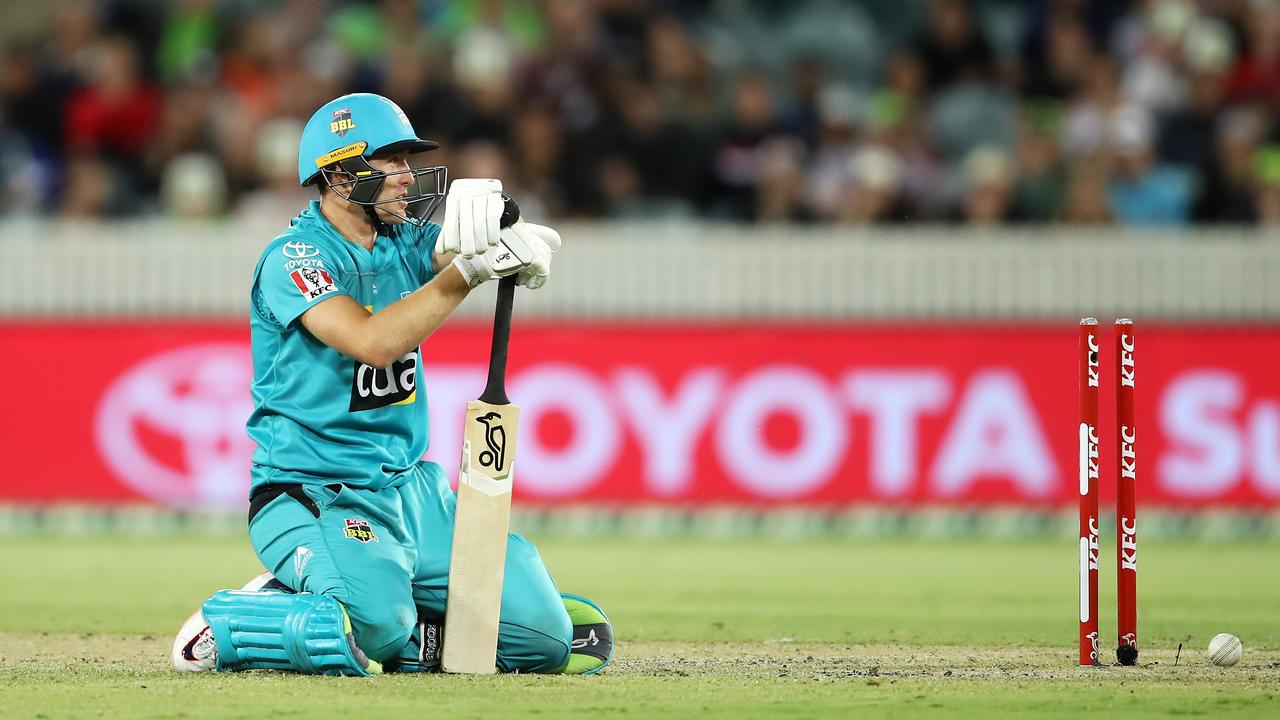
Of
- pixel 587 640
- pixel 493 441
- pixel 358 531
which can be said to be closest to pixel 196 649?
pixel 358 531

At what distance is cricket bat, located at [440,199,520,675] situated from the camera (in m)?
6.61

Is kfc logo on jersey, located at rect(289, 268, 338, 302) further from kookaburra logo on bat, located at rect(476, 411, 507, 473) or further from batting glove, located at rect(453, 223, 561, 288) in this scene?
kookaburra logo on bat, located at rect(476, 411, 507, 473)

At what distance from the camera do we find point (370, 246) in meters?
7.00

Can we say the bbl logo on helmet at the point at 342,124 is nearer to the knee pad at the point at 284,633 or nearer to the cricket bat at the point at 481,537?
the cricket bat at the point at 481,537

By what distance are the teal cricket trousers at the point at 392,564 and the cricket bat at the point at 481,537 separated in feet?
0.36

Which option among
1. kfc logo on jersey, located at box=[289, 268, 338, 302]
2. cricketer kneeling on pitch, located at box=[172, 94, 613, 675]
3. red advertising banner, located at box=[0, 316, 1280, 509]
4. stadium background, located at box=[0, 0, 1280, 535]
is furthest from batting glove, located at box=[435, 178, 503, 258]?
red advertising banner, located at box=[0, 316, 1280, 509]

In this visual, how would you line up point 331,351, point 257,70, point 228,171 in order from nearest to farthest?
point 331,351, point 228,171, point 257,70

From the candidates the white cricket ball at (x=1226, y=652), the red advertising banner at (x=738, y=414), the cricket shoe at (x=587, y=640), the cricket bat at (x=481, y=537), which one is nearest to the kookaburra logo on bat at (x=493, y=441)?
the cricket bat at (x=481, y=537)

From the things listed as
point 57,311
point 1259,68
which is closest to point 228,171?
point 57,311

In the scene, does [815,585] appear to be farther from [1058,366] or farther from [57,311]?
[57,311]

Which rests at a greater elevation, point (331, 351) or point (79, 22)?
point (79, 22)

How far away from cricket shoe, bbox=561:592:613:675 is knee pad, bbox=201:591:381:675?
768 mm

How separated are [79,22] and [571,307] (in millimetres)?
6127

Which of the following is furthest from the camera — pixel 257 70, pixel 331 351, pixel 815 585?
pixel 257 70
